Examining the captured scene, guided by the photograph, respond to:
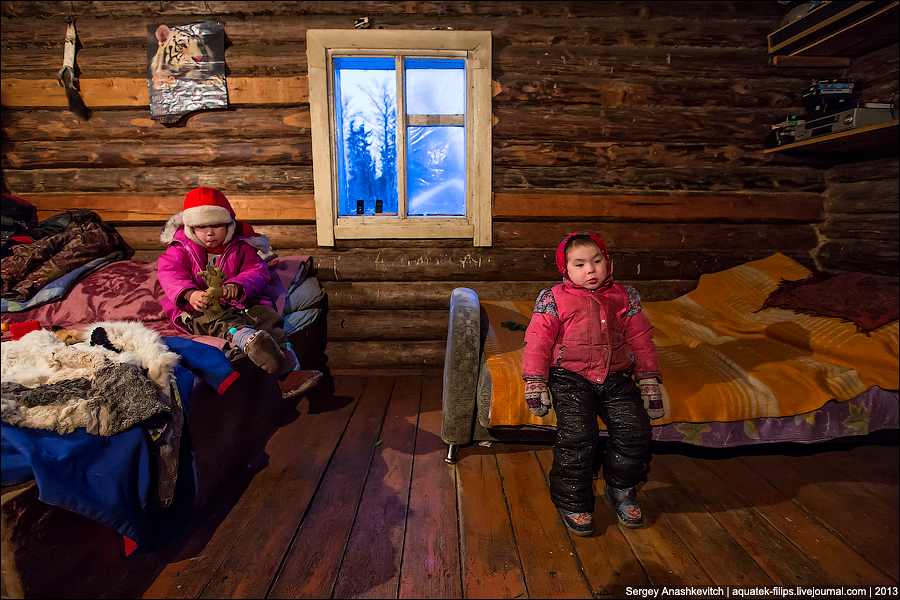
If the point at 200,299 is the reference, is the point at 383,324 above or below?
below

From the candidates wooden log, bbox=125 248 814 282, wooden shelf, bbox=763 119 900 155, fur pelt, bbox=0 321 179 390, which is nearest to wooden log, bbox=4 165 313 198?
wooden log, bbox=125 248 814 282

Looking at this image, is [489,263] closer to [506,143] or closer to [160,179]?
[506,143]

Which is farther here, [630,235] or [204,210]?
[630,235]

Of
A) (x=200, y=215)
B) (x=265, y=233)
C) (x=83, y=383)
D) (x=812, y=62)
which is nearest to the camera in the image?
(x=83, y=383)

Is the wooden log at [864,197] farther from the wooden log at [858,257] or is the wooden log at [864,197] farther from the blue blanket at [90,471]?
the blue blanket at [90,471]

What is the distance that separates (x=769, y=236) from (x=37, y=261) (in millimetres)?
5791

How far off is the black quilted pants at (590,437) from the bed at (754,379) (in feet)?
0.63

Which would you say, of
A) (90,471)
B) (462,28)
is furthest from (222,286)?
(462,28)

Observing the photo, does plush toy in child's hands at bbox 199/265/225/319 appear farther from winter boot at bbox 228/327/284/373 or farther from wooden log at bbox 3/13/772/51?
wooden log at bbox 3/13/772/51

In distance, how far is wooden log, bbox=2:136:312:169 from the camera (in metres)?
3.41

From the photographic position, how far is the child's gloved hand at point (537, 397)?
187 cm

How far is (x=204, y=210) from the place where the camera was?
2646 mm

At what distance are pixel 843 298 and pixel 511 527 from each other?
2453 millimetres

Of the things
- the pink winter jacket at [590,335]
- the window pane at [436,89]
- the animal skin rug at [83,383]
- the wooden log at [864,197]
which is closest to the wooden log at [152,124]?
the window pane at [436,89]
